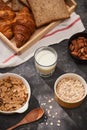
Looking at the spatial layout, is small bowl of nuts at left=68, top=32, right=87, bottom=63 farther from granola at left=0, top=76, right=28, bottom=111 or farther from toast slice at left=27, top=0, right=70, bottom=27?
granola at left=0, top=76, right=28, bottom=111

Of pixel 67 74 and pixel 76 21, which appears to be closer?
pixel 67 74

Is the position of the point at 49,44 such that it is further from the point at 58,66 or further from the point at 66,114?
the point at 66,114

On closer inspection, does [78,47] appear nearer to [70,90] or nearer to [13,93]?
[70,90]

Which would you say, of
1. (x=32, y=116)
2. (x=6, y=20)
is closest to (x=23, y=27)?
(x=6, y=20)

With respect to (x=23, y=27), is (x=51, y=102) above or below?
below

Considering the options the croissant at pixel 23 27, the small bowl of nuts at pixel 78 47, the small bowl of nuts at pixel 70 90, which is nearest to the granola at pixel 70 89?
the small bowl of nuts at pixel 70 90

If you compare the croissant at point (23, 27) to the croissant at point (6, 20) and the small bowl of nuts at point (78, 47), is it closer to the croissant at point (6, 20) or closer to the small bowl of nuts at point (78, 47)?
the croissant at point (6, 20)

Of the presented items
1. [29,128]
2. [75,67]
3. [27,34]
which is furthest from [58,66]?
[29,128]
